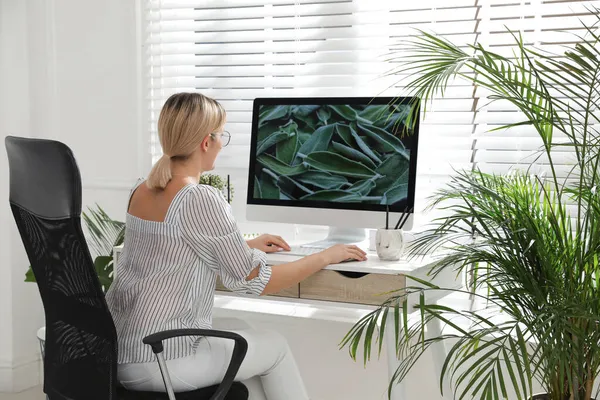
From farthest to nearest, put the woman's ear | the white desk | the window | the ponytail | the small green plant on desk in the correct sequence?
1. the small green plant on desk
2. the window
3. the white desk
4. the woman's ear
5. the ponytail

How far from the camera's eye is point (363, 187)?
275 centimetres

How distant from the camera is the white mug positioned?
8.41 feet

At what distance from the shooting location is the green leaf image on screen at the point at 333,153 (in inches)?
107

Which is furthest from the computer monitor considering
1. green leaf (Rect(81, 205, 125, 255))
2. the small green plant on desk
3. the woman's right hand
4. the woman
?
green leaf (Rect(81, 205, 125, 255))

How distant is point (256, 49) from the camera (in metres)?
3.46

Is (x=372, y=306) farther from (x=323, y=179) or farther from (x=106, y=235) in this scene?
(x=106, y=235)

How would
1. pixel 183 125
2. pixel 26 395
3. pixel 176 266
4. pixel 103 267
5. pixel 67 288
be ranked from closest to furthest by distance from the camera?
pixel 67 288, pixel 176 266, pixel 183 125, pixel 103 267, pixel 26 395

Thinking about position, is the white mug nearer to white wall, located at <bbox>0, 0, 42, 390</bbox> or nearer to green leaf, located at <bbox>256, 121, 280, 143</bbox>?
green leaf, located at <bbox>256, 121, 280, 143</bbox>

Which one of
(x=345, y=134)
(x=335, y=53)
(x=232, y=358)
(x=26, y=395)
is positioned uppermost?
(x=335, y=53)

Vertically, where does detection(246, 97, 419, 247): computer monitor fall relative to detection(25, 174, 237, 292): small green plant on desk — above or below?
above

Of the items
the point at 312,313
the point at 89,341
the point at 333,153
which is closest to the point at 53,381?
the point at 89,341

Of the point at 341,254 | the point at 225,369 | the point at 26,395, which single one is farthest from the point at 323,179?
the point at 26,395

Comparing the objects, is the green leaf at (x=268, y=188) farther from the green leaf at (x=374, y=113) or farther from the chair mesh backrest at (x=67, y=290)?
the chair mesh backrest at (x=67, y=290)

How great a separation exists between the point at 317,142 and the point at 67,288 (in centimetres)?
115
